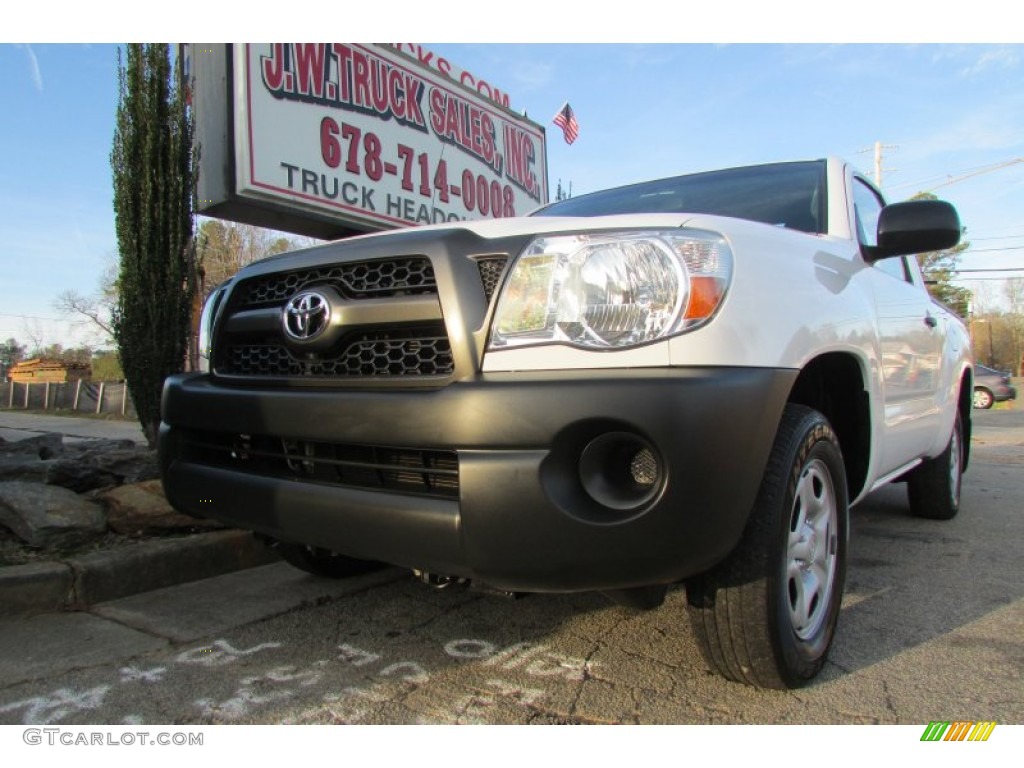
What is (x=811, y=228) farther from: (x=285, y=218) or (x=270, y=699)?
(x=285, y=218)

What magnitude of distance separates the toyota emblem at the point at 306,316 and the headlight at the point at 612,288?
1.74ft

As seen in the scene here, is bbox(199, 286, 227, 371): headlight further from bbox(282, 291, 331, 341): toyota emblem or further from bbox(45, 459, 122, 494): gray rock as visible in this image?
bbox(45, 459, 122, 494): gray rock

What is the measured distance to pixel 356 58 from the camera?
19.0 feet

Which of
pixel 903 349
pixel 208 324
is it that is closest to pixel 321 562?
pixel 208 324

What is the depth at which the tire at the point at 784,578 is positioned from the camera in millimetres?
1798

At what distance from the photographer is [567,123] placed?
38.2 ft

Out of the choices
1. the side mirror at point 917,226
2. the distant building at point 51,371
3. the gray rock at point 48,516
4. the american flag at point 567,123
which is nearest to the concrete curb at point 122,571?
the gray rock at point 48,516

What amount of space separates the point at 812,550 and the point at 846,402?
0.65 metres

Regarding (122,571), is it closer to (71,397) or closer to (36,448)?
(36,448)

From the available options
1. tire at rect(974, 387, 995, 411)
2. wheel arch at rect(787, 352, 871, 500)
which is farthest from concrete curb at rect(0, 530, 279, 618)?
tire at rect(974, 387, 995, 411)

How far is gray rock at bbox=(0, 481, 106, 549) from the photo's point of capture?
3084mm

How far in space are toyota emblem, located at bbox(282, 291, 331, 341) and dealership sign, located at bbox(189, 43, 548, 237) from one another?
10.5 feet

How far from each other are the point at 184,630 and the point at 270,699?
74cm
